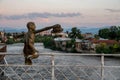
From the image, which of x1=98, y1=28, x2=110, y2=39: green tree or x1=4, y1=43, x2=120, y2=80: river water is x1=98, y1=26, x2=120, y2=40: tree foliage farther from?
x1=4, y1=43, x2=120, y2=80: river water

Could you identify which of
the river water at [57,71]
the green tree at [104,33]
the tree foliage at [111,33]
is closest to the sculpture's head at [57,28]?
the river water at [57,71]

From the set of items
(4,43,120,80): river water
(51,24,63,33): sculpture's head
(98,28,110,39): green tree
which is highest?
(51,24,63,33): sculpture's head

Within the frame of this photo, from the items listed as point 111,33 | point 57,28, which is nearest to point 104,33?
point 111,33

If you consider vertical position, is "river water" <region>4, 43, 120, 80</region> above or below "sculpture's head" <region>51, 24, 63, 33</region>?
below

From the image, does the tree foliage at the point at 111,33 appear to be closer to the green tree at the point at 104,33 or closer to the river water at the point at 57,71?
the green tree at the point at 104,33

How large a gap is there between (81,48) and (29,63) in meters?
60.5

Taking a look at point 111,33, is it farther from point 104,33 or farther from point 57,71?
point 57,71

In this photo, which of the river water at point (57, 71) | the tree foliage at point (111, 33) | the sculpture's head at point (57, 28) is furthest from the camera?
the tree foliage at point (111, 33)

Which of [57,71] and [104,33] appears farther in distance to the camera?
[104,33]

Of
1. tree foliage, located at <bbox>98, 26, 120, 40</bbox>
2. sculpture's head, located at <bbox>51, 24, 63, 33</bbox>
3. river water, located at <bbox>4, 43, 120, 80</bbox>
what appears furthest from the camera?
tree foliage, located at <bbox>98, 26, 120, 40</bbox>

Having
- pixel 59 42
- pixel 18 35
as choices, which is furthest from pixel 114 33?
pixel 18 35

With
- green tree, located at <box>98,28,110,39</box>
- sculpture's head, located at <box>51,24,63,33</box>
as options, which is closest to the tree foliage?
green tree, located at <box>98,28,110,39</box>

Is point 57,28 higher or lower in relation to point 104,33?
higher

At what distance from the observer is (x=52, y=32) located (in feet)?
12.1
